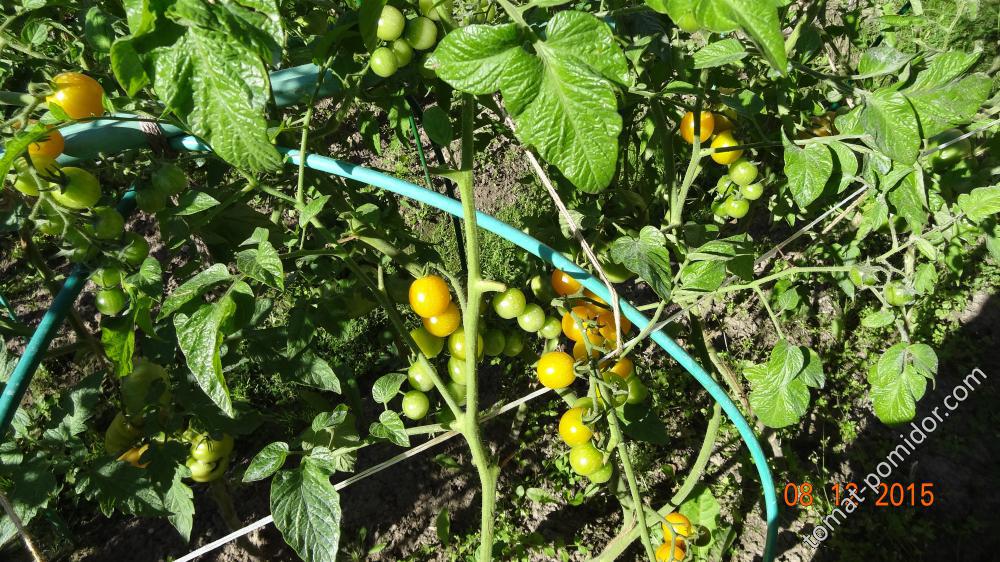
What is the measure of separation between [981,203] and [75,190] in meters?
1.39

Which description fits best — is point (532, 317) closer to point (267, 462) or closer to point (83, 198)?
point (267, 462)

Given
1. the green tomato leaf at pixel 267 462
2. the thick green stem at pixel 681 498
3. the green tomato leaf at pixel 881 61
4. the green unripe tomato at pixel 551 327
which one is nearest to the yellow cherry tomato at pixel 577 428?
the green unripe tomato at pixel 551 327

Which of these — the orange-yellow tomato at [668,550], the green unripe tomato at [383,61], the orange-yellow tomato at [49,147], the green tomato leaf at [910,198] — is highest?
the green unripe tomato at [383,61]

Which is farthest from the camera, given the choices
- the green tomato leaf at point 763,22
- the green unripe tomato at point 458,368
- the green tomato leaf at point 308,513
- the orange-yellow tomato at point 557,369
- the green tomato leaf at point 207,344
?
the green unripe tomato at point 458,368

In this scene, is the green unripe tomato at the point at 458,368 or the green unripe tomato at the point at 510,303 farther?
the green unripe tomato at the point at 458,368

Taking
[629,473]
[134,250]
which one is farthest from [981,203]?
[134,250]

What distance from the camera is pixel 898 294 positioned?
98cm

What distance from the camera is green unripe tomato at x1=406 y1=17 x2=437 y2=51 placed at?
720 millimetres

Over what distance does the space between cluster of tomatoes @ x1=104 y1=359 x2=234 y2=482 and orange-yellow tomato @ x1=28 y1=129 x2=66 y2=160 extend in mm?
498

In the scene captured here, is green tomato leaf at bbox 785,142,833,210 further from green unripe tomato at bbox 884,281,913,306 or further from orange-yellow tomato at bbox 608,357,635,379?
orange-yellow tomato at bbox 608,357,635,379

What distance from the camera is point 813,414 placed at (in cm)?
194

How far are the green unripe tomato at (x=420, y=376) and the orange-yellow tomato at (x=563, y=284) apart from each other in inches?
11.3

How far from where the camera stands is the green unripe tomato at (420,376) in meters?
1.05

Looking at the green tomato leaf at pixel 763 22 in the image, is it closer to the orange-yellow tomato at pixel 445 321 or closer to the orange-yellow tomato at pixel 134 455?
the orange-yellow tomato at pixel 445 321
